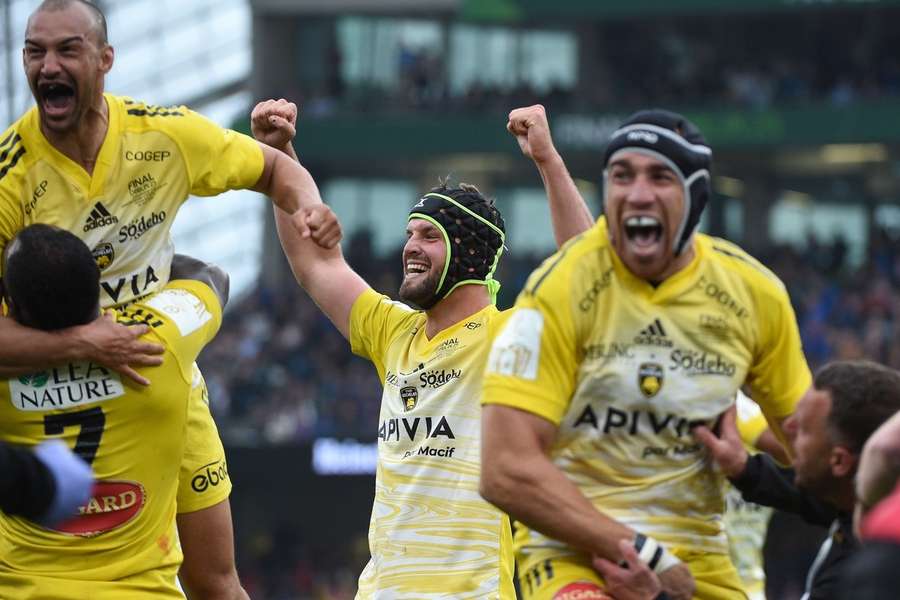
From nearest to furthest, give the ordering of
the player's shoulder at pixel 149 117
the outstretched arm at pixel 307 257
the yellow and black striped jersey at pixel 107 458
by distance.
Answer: the yellow and black striped jersey at pixel 107 458
the player's shoulder at pixel 149 117
the outstretched arm at pixel 307 257

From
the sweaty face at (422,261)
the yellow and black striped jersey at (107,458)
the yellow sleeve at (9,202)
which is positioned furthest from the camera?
the sweaty face at (422,261)

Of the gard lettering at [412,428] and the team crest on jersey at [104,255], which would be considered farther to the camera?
the gard lettering at [412,428]

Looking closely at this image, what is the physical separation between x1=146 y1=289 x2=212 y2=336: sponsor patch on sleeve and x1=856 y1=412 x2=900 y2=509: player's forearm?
9.00 feet

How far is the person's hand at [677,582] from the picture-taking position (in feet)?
17.1

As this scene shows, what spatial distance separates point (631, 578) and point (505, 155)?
28.9 m

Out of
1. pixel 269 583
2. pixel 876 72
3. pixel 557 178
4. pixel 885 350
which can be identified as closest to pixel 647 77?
pixel 876 72

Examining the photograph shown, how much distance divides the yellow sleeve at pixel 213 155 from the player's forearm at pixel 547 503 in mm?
2069

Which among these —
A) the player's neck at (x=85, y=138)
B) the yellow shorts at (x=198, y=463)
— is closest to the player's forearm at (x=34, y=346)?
the player's neck at (x=85, y=138)

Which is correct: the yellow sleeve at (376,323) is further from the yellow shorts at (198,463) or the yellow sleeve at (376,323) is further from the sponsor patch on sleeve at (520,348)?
the sponsor patch on sleeve at (520,348)

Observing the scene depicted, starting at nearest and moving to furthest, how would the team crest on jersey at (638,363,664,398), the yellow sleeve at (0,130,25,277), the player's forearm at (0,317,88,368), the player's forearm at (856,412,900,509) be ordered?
1. the player's forearm at (856,412,900,509)
2. the team crest on jersey at (638,363,664,398)
3. the player's forearm at (0,317,88,368)
4. the yellow sleeve at (0,130,25,277)

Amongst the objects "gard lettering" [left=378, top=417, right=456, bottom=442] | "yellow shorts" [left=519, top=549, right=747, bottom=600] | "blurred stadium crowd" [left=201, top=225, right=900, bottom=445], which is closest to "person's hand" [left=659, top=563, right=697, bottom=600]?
"yellow shorts" [left=519, top=549, right=747, bottom=600]

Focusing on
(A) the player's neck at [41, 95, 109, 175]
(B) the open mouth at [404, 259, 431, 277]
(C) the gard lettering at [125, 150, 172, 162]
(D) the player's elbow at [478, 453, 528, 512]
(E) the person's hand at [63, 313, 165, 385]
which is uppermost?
(A) the player's neck at [41, 95, 109, 175]

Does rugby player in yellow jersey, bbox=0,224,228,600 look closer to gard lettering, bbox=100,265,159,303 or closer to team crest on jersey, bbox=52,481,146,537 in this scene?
team crest on jersey, bbox=52,481,146,537

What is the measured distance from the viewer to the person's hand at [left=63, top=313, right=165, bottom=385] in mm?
5809
